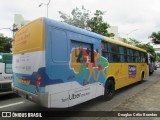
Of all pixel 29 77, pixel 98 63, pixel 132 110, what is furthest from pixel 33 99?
pixel 132 110

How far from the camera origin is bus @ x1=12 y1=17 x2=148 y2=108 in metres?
4.76

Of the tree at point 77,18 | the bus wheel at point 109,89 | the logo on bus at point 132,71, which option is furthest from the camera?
the tree at point 77,18

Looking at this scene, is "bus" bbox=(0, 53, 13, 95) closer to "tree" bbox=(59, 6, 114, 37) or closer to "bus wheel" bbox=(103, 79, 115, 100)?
"bus wheel" bbox=(103, 79, 115, 100)

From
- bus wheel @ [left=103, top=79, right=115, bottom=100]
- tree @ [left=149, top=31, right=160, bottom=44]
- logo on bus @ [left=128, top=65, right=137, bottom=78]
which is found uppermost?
tree @ [left=149, top=31, right=160, bottom=44]

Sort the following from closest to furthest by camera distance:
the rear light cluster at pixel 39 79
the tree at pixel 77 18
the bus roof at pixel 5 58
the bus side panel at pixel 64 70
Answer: the rear light cluster at pixel 39 79 → the bus side panel at pixel 64 70 → the bus roof at pixel 5 58 → the tree at pixel 77 18

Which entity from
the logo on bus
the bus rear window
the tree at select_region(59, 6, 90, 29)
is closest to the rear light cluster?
the bus rear window

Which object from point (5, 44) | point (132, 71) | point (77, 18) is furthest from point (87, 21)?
point (5, 44)

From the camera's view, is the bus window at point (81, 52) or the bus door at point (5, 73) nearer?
the bus window at point (81, 52)

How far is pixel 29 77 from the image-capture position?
17.0 feet

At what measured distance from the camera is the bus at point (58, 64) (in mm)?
4762

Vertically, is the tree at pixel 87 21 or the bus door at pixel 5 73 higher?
the tree at pixel 87 21

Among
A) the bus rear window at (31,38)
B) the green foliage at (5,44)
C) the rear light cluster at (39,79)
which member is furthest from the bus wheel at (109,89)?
the green foliage at (5,44)

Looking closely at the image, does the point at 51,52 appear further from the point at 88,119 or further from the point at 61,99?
the point at 88,119

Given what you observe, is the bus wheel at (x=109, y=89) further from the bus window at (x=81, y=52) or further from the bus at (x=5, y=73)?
the bus at (x=5, y=73)
